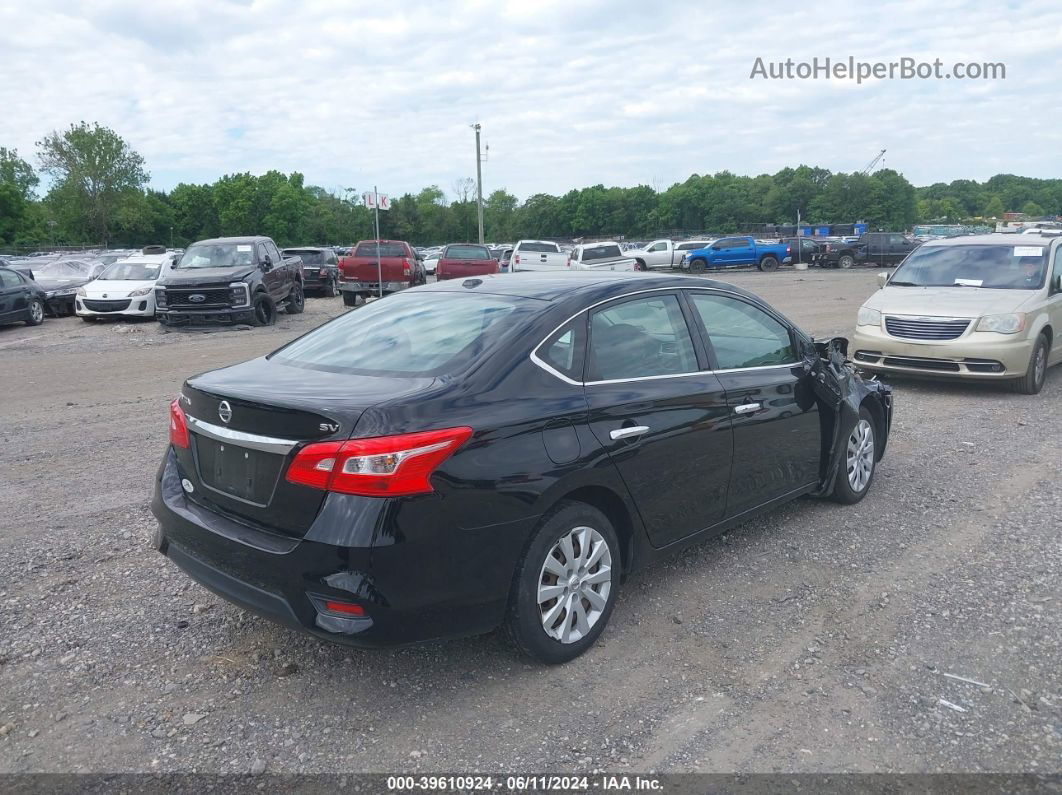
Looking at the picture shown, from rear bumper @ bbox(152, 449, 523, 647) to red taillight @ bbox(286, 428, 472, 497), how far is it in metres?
0.06

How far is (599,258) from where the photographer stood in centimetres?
3083

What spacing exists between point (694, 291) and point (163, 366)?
1015 cm

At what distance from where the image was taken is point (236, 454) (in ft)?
11.2

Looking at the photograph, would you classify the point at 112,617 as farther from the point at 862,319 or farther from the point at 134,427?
the point at 862,319

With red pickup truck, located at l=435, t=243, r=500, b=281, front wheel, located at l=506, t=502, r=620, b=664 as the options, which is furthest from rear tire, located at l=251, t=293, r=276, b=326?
front wheel, located at l=506, t=502, r=620, b=664

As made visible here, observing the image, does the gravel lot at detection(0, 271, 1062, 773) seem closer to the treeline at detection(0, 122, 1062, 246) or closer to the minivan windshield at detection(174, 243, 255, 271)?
the minivan windshield at detection(174, 243, 255, 271)

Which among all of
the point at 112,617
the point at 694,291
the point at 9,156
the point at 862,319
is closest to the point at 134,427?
the point at 112,617

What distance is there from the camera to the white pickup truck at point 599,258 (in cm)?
3023

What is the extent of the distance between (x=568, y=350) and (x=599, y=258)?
27557 mm

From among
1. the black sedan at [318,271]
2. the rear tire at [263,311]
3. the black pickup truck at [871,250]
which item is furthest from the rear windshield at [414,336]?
the black pickup truck at [871,250]

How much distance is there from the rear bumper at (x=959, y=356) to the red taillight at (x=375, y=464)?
7913 mm

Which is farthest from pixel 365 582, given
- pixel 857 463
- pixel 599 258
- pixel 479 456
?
pixel 599 258

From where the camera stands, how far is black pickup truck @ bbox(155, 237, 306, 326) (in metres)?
16.7

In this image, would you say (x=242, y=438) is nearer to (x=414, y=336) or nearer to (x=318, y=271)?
(x=414, y=336)
